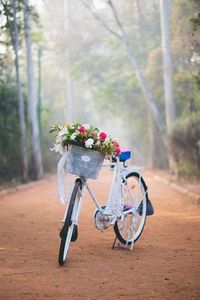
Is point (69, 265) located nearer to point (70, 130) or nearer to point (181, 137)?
point (70, 130)

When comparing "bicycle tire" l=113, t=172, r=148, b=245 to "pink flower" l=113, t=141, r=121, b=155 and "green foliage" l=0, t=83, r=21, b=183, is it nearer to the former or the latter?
"pink flower" l=113, t=141, r=121, b=155

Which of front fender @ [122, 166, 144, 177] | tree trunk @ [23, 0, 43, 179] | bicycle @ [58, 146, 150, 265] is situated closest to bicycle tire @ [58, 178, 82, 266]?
bicycle @ [58, 146, 150, 265]

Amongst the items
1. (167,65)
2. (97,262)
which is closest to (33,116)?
(167,65)

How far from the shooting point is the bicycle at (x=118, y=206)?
20.0 ft

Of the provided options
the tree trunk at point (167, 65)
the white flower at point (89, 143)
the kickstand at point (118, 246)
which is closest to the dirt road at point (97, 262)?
the kickstand at point (118, 246)

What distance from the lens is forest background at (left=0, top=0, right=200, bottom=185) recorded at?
18125mm

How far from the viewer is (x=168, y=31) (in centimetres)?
2442

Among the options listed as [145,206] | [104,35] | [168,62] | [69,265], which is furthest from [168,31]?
[69,265]

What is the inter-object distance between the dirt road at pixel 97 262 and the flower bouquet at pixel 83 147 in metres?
1.04

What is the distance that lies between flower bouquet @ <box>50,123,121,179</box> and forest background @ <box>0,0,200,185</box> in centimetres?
682

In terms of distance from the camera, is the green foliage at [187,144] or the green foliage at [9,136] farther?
the green foliage at [9,136]

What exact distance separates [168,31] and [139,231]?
1838 cm

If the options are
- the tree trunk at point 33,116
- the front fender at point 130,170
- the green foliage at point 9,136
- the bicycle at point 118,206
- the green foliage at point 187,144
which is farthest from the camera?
the tree trunk at point 33,116

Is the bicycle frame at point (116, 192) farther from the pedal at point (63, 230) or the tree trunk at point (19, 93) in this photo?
the tree trunk at point (19, 93)
